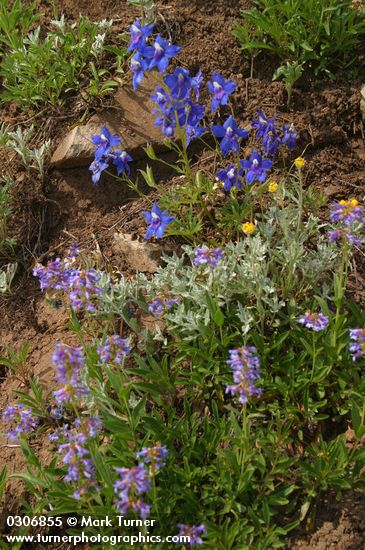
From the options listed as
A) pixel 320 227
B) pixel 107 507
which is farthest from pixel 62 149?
pixel 107 507

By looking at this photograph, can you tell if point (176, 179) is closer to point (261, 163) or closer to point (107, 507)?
point (261, 163)

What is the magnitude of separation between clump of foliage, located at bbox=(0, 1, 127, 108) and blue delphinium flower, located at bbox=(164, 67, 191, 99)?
1.19 m

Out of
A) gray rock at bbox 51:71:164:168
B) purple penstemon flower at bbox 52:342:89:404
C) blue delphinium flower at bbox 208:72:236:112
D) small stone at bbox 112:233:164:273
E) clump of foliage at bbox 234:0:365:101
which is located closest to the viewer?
purple penstemon flower at bbox 52:342:89:404

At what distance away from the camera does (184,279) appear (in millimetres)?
3664

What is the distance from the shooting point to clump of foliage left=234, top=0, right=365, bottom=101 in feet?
14.4

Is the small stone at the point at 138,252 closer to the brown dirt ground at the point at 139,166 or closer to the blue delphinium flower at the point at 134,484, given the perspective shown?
the brown dirt ground at the point at 139,166

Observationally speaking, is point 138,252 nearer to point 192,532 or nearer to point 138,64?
point 138,64

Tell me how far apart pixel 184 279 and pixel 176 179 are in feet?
3.22

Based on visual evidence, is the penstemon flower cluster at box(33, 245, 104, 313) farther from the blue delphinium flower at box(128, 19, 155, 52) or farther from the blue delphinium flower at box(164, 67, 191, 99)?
the blue delphinium flower at box(128, 19, 155, 52)

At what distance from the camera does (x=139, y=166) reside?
4547mm

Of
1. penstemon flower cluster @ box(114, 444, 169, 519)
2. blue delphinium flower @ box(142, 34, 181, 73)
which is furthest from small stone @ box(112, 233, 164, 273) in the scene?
penstemon flower cluster @ box(114, 444, 169, 519)

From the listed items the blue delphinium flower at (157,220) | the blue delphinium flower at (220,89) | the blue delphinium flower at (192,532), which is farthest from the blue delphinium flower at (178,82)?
the blue delphinium flower at (192,532)

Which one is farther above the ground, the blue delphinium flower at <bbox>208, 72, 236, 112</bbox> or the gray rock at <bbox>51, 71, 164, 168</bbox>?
the blue delphinium flower at <bbox>208, 72, 236, 112</bbox>

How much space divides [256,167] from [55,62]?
191cm
